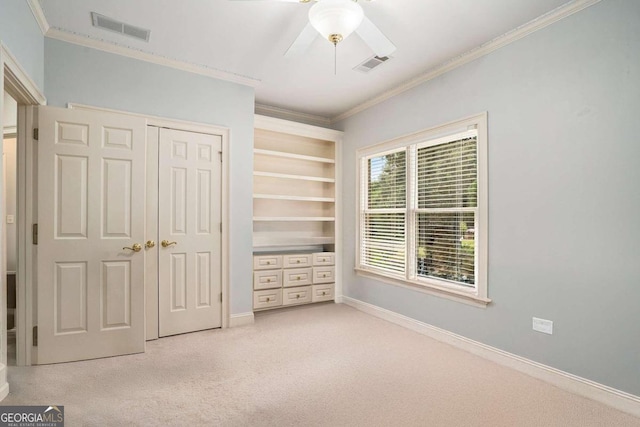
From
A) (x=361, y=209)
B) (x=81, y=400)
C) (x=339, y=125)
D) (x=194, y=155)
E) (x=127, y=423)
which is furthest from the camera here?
(x=339, y=125)

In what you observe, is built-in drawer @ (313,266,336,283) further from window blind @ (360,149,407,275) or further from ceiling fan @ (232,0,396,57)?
ceiling fan @ (232,0,396,57)

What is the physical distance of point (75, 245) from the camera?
284 cm

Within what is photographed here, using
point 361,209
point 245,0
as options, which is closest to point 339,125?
point 361,209

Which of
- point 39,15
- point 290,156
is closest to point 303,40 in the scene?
point 39,15

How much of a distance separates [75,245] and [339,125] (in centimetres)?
368

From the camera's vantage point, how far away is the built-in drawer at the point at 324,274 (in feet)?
15.7

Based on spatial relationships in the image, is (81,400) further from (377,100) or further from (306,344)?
(377,100)

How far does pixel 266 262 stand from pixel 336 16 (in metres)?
3.04

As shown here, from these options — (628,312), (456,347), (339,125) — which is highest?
(339,125)

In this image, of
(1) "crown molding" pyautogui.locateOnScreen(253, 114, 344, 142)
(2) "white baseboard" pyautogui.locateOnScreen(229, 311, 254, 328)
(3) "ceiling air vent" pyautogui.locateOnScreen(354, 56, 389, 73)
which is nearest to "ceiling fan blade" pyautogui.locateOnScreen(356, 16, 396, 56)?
(3) "ceiling air vent" pyautogui.locateOnScreen(354, 56, 389, 73)

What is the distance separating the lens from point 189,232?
11.7 ft

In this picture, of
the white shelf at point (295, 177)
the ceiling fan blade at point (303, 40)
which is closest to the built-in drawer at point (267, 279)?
the white shelf at point (295, 177)

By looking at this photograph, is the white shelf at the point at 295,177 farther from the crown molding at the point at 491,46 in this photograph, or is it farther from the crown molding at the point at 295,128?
A: the crown molding at the point at 491,46

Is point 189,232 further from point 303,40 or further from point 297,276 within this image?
point 303,40
